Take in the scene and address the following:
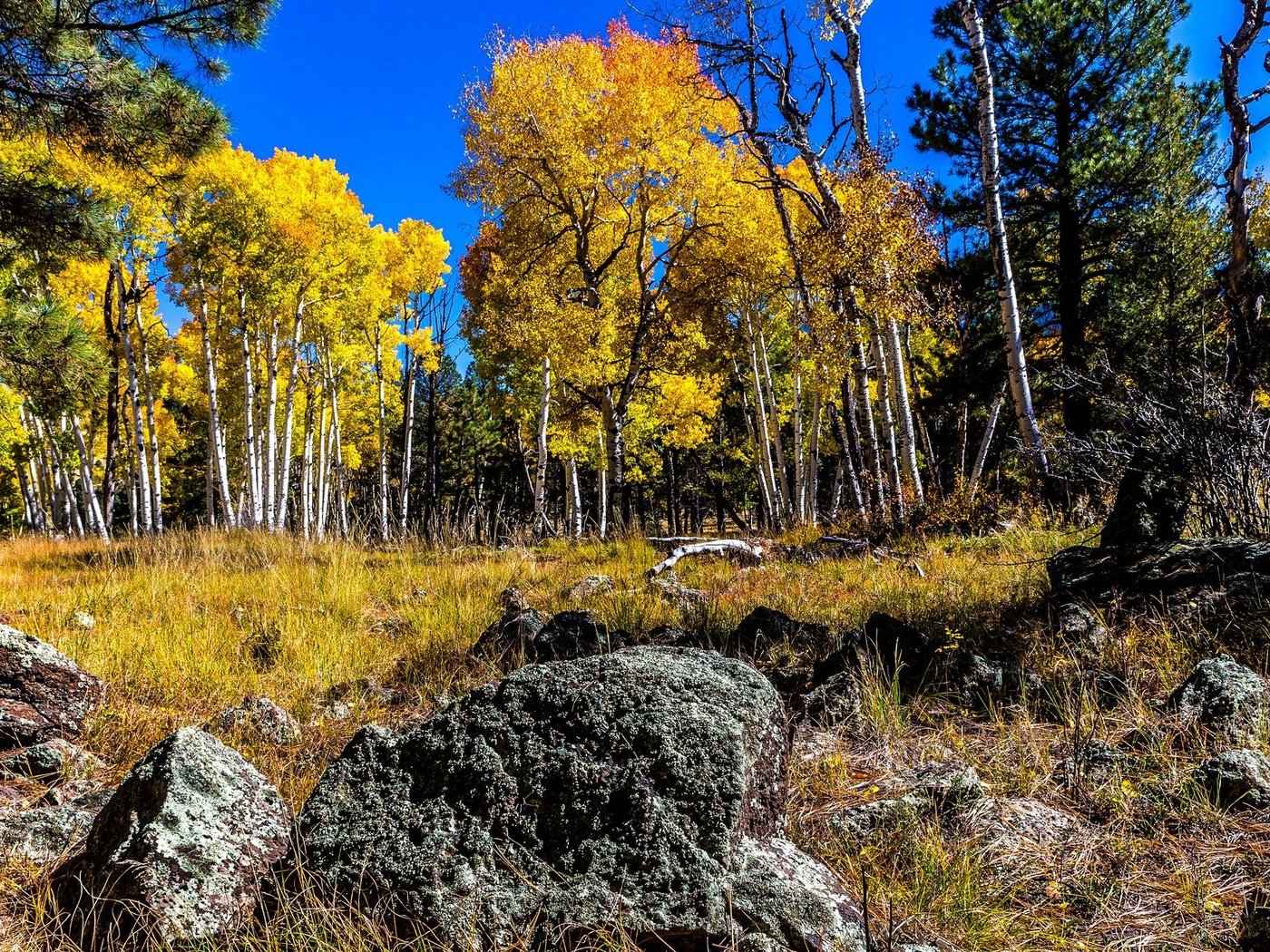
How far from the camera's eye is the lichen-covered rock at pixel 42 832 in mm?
1763

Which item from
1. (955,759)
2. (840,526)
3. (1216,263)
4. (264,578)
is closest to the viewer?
(955,759)

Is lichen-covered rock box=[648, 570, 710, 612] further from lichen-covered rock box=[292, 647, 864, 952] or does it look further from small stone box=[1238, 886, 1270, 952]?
small stone box=[1238, 886, 1270, 952]

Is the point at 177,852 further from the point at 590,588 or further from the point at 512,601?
the point at 590,588

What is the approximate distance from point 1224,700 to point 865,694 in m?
1.16

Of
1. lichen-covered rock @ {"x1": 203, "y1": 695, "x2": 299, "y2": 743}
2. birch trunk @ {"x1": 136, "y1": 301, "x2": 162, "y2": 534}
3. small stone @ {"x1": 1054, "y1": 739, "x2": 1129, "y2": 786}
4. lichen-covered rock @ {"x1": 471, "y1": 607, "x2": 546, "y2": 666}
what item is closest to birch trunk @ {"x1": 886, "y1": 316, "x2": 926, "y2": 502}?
lichen-covered rock @ {"x1": 471, "y1": 607, "x2": 546, "y2": 666}

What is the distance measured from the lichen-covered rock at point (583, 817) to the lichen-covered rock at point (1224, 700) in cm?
155

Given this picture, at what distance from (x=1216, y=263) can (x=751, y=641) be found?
14.5m

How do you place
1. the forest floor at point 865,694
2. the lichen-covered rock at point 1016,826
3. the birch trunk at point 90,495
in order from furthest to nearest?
the birch trunk at point 90,495 → the lichen-covered rock at point 1016,826 → the forest floor at point 865,694

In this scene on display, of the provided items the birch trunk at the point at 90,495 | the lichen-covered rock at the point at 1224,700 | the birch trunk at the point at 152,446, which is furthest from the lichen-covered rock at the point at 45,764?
the birch trunk at the point at 90,495

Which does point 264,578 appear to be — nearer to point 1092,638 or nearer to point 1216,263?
point 1092,638

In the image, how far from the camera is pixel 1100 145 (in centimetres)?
1098

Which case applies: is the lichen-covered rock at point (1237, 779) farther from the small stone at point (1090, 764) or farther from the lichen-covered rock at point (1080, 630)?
the lichen-covered rock at point (1080, 630)

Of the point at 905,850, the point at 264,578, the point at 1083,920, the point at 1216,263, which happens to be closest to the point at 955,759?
the point at 905,850

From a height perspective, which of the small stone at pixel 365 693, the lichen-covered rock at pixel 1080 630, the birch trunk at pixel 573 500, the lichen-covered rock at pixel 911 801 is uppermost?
the birch trunk at pixel 573 500
